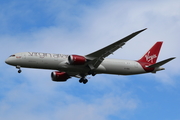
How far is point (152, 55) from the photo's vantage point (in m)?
64.2

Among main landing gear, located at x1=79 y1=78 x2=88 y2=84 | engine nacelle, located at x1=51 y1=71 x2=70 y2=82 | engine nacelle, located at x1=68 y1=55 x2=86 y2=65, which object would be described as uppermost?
engine nacelle, located at x1=68 y1=55 x2=86 y2=65

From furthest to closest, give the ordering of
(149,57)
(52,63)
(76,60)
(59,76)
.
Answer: (149,57), (59,76), (52,63), (76,60)

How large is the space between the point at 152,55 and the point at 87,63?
13199 mm

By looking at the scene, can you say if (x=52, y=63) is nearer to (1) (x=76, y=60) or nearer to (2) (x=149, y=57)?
(1) (x=76, y=60)

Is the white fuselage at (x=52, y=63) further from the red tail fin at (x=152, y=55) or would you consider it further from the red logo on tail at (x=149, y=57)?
the red logo on tail at (x=149, y=57)

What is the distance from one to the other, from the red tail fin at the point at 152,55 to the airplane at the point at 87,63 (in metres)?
1.50

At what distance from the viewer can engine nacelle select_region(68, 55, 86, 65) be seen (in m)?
54.5

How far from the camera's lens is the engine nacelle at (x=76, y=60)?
2147 inches

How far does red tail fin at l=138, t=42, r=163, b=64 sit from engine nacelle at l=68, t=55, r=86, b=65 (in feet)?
40.3

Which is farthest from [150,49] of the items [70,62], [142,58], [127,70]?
[70,62]

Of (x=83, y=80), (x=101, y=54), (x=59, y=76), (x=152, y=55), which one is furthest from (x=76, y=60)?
(x=152, y=55)

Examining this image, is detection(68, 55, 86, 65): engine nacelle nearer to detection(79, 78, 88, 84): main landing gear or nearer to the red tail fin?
detection(79, 78, 88, 84): main landing gear

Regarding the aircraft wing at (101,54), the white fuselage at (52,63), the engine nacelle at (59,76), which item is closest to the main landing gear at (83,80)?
the engine nacelle at (59,76)

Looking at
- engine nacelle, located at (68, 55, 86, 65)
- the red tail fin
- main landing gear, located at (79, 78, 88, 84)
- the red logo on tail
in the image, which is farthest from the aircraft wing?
the red logo on tail
